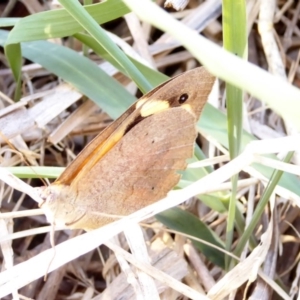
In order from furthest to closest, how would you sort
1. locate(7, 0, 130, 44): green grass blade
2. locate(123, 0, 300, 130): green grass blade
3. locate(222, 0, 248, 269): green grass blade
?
locate(7, 0, 130, 44): green grass blade → locate(222, 0, 248, 269): green grass blade → locate(123, 0, 300, 130): green grass blade

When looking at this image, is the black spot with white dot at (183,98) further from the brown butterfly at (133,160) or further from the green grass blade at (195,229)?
the green grass blade at (195,229)

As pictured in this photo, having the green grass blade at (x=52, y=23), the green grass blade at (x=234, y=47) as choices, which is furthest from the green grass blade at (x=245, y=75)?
the green grass blade at (x=52, y=23)

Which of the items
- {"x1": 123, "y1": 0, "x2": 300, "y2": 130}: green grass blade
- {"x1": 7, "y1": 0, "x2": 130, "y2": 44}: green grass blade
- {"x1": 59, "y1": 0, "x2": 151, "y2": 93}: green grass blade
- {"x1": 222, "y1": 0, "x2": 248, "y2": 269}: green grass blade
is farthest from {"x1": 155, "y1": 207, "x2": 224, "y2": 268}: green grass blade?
{"x1": 123, "y1": 0, "x2": 300, "y2": 130}: green grass blade

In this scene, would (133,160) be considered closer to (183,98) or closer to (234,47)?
(183,98)

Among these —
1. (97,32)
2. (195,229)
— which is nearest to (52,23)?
(97,32)

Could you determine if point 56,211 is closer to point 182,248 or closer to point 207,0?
point 182,248

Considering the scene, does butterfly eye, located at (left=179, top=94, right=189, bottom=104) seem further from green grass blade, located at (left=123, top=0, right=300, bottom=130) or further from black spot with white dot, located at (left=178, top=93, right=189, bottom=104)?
green grass blade, located at (left=123, top=0, right=300, bottom=130)

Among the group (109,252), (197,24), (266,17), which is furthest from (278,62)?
(109,252)

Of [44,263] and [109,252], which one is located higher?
[44,263]
